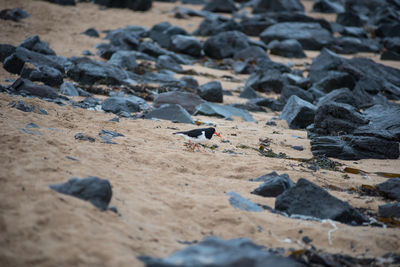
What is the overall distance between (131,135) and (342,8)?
36516mm

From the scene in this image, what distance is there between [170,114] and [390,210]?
599cm

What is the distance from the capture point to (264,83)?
15312 millimetres

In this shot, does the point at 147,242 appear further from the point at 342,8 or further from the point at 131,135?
the point at 342,8

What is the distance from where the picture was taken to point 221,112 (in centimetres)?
1052

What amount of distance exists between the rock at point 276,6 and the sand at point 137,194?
28.4 meters

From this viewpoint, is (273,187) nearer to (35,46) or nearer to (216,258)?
(216,258)

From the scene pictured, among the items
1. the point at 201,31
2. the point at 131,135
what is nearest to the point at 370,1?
the point at 201,31

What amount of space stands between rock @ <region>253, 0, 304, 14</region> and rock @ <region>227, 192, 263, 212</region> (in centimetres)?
3228

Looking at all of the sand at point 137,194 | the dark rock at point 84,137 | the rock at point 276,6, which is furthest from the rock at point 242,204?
the rock at point 276,6

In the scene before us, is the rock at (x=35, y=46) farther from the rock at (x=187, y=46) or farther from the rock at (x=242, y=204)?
the rock at (x=242, y=204)

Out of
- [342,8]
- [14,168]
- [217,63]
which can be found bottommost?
[217,63]

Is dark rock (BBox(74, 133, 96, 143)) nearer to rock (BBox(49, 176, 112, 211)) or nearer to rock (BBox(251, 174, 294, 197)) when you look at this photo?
rock (BBox(49, 176, 112, 211))

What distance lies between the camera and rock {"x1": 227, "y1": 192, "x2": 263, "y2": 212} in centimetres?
451

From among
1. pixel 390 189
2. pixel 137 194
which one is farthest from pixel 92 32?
pixel 390 189
